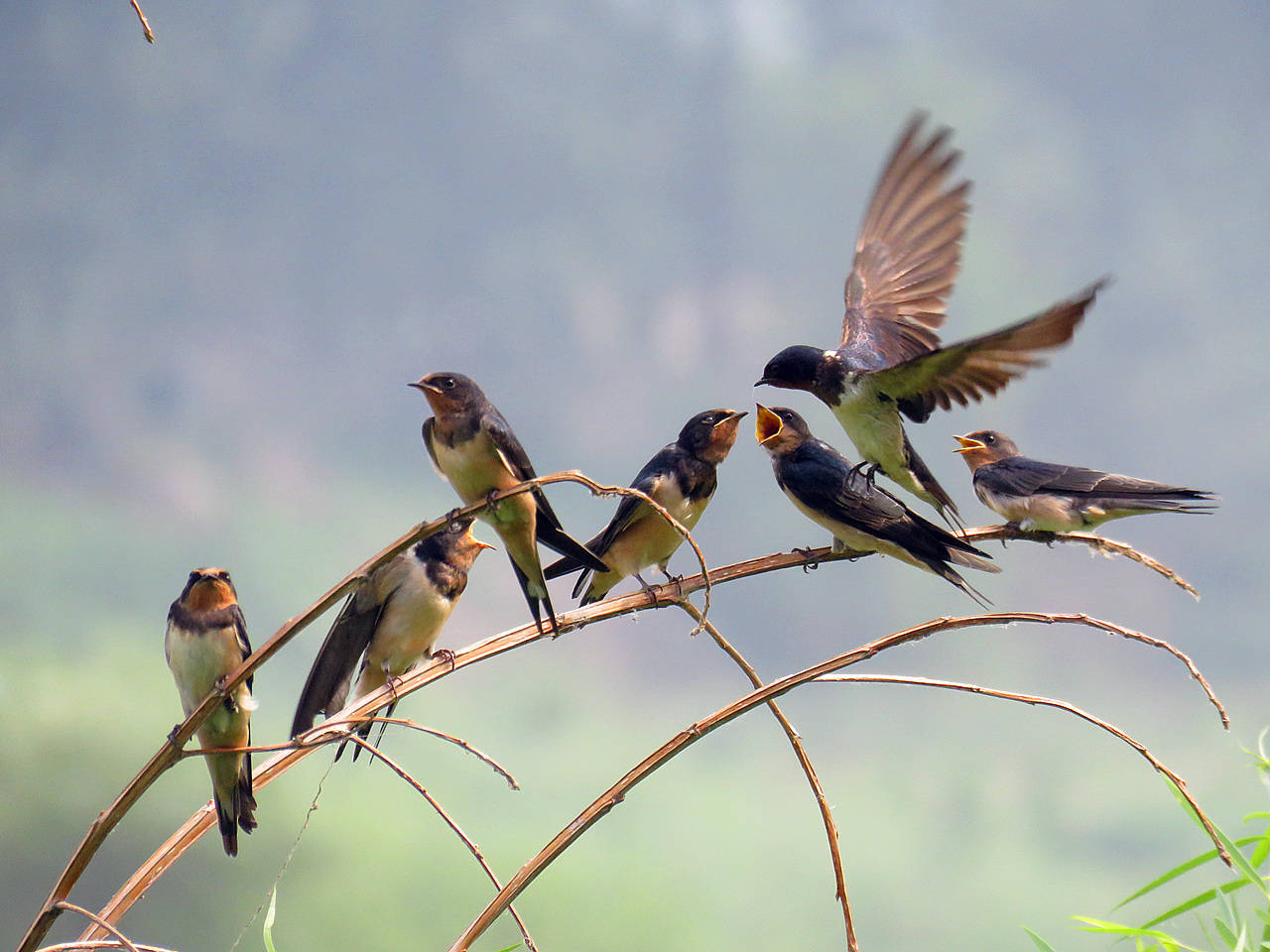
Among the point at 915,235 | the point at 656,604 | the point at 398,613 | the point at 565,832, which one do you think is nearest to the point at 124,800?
the point at 565,832

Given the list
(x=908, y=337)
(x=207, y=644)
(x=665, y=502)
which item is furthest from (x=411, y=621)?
(x=908, y=337)

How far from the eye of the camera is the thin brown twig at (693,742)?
4.66ft

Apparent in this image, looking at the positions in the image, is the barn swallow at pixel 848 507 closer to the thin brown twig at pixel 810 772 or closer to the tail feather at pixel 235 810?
the thin brown twig at pixel 810 772

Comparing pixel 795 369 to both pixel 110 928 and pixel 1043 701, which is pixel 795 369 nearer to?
pixel 1043 701

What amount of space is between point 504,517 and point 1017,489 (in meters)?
1.88

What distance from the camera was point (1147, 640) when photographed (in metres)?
1.52

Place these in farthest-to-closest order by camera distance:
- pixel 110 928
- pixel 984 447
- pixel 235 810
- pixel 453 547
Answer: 1. pixel 984 447
2. pixel 453 547
3. pixel 235 810
4. pixel 110 928

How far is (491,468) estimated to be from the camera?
5.69 feet

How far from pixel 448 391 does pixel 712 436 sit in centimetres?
86

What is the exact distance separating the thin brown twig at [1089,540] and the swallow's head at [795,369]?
0.43 m

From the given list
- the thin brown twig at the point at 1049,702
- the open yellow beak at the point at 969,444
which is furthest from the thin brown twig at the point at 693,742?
the open yellow beak at the point at 969,444

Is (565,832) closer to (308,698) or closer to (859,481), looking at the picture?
(308,698)

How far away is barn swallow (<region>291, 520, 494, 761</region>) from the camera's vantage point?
218cm

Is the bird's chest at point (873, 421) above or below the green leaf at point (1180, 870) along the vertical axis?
above
